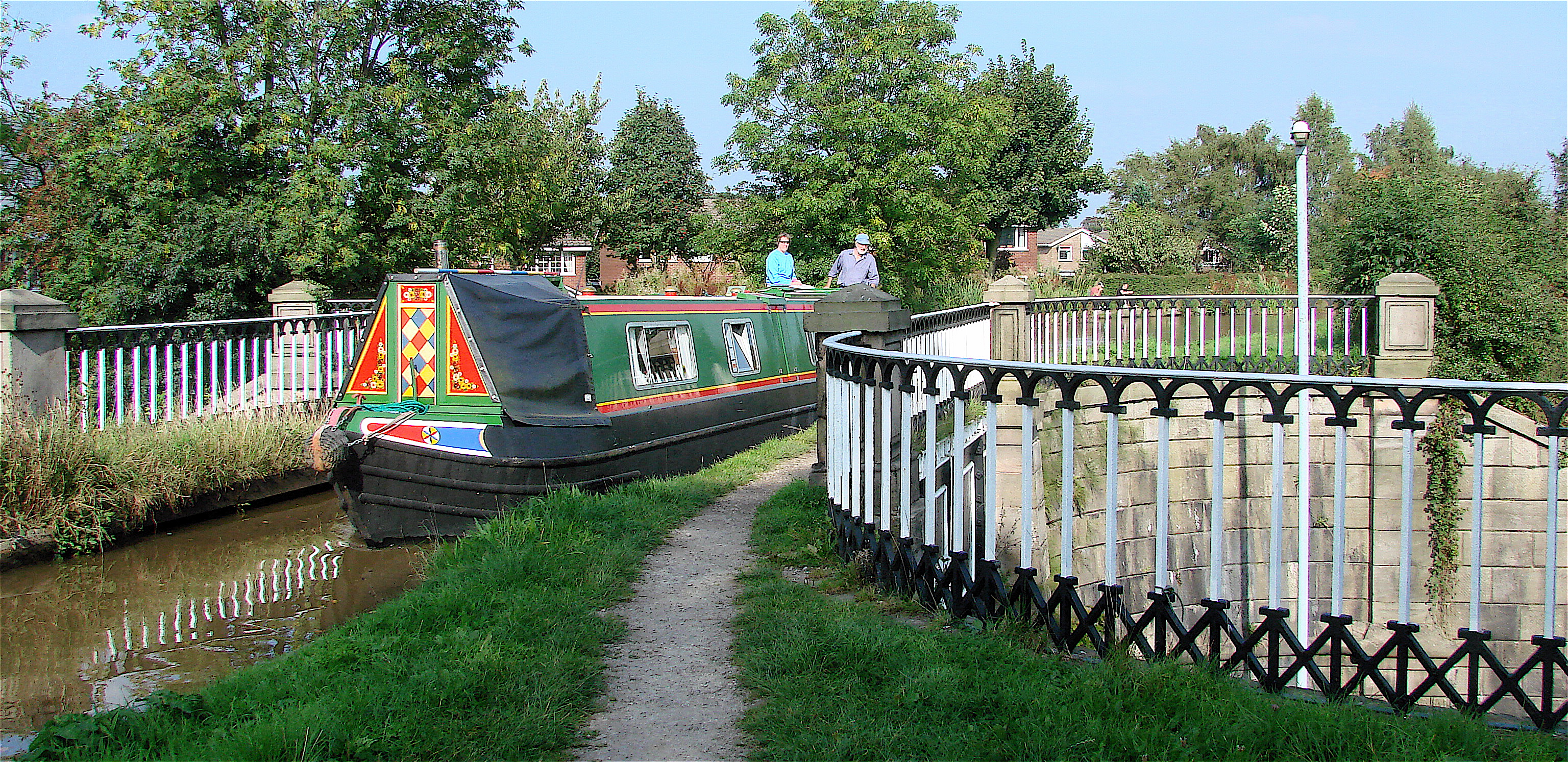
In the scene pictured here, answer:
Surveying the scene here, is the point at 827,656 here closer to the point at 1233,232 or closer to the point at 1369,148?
the point at 1233,232

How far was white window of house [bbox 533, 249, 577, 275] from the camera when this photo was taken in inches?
1534

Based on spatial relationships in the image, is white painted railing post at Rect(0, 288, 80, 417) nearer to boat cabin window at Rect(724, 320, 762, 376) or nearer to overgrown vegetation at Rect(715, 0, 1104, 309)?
boat cabin window at Rect(724, 320, 762, 376)

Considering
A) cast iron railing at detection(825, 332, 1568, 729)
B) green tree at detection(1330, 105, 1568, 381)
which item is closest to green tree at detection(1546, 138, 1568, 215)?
green tree at detection(1330, 105, 1568, 381)

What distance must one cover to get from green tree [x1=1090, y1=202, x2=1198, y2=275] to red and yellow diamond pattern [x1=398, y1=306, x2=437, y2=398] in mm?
38612

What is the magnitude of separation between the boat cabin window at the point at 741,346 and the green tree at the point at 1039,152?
32307mm

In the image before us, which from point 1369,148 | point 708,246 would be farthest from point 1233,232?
point 708,246

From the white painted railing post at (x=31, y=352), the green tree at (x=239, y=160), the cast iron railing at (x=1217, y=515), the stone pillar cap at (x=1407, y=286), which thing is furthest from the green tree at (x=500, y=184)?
the stone pillar cap at (x=1407, y=286)

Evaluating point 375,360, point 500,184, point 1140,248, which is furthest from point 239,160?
point 1140,248

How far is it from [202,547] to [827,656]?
22.4 ft

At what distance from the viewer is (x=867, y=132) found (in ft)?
63.3

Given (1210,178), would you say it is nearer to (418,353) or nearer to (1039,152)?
(1039,152)

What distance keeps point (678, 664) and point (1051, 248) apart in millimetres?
77533

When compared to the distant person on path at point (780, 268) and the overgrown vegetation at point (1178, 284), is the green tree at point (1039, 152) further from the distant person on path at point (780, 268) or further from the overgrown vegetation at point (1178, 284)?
the distant person on path at point (780, 268)

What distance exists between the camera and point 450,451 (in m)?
8.22
